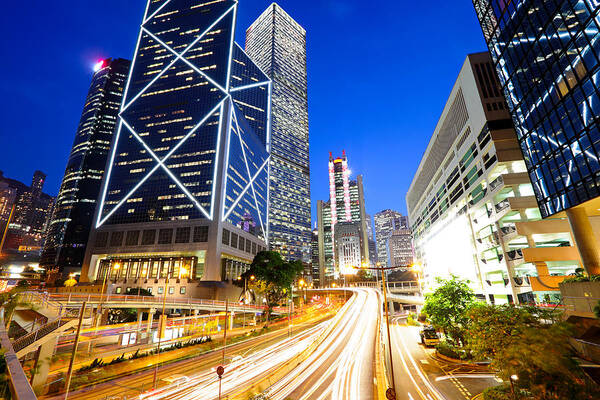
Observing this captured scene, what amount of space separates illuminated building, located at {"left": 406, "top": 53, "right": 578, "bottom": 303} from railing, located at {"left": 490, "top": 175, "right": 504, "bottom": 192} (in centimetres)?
18

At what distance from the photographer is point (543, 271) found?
39156 mm

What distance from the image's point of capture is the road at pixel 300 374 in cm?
2128

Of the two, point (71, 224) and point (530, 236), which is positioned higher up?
point (71, 224)

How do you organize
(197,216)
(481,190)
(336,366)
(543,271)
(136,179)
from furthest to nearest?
(136,179) < (197,216) < (481,190) < (543,271) < (336,366)

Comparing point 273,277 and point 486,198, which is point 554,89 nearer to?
point 486,198

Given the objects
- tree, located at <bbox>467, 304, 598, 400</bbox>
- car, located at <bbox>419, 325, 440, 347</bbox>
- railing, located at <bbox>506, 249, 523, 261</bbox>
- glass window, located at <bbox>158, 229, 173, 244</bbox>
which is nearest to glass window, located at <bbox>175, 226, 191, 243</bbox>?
glass window, located at <bbox>158, 229, 173, 244</bbox>

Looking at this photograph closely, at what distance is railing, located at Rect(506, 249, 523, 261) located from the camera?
136 ft

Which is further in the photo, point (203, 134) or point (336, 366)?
point (203, 134)

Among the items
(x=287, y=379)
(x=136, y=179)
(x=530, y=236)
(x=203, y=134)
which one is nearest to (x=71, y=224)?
(x=136, y=179)

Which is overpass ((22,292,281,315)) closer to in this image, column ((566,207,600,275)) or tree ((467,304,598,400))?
tree ((467,304,598,400))

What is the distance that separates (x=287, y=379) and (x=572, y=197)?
35658mm

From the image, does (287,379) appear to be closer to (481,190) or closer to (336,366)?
(336,366)

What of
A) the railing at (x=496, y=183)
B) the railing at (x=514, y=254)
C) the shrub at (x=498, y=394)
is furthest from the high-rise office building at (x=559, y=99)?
the shrub at (x=498, y=394)

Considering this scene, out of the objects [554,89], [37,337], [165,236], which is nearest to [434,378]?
[554,89]
